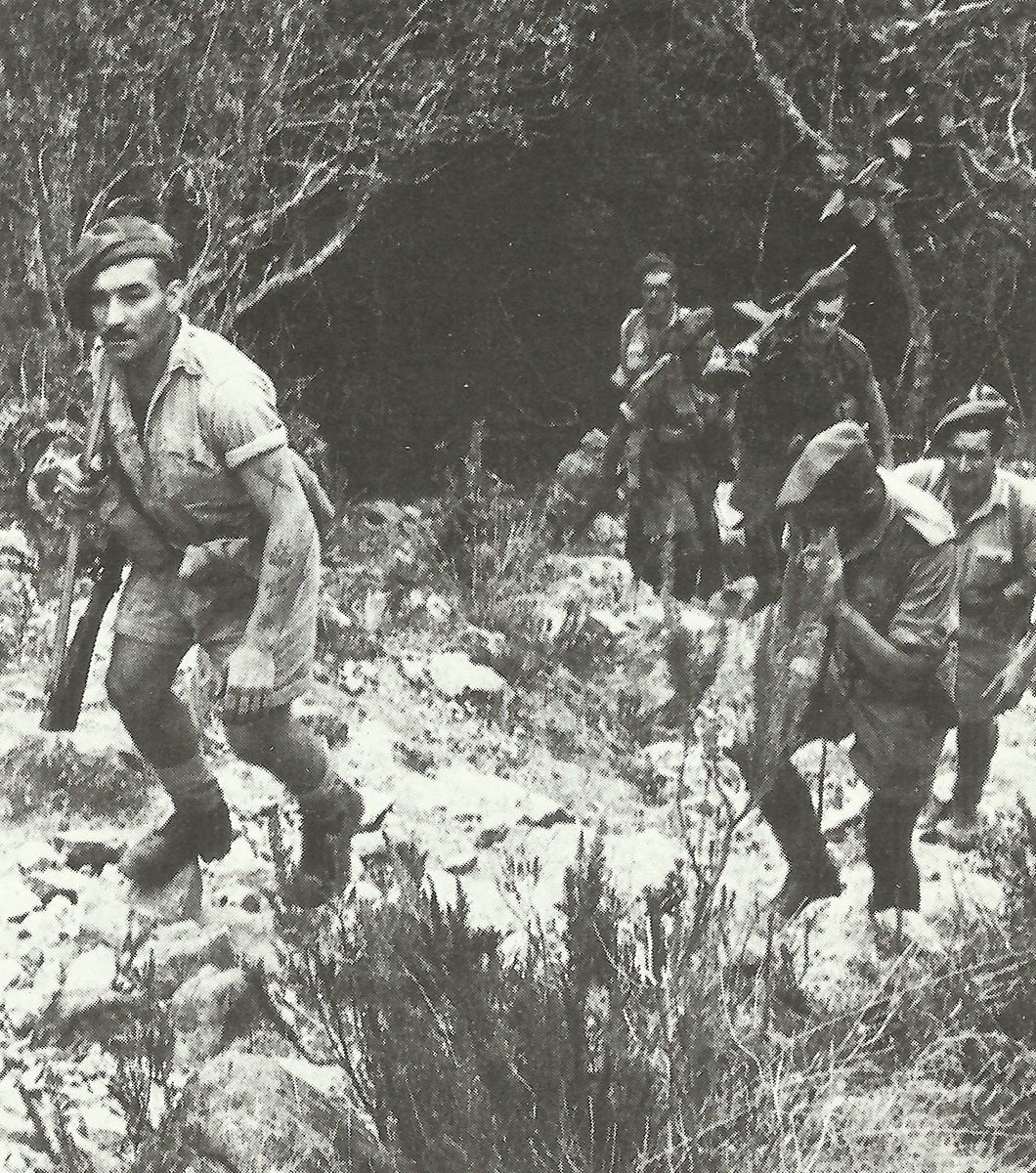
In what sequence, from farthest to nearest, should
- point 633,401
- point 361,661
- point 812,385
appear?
point 633,401 < point 812,385 < point 361,661

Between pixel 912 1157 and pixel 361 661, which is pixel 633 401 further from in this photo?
pixel 912 1157

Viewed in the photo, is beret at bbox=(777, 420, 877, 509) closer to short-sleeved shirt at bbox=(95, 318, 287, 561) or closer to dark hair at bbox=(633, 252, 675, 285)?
dark hair at bbox=(633, 252, 675, 285)

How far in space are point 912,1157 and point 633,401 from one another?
1910 mm

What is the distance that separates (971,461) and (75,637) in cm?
185

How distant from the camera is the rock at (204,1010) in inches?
108

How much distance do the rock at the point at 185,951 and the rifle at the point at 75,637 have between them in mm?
491

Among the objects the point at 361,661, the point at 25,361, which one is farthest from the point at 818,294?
the point at 25,361

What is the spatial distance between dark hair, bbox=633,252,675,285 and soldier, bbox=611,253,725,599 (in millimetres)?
110

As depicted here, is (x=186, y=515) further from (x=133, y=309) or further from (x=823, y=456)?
(x=823, y=456)

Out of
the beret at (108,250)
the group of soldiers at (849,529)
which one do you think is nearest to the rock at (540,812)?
A: the group of soldiers at (849,529)

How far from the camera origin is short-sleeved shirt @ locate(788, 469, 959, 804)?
2926mm

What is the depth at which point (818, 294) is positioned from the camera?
3.47 metres

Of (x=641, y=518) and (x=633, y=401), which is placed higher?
(x=633, y=401)

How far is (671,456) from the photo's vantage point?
3777 millimetres
